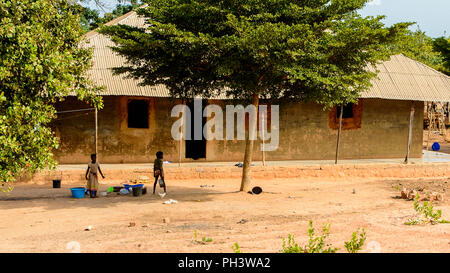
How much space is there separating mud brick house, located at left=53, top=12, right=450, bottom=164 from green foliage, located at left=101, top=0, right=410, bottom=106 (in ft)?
12.9

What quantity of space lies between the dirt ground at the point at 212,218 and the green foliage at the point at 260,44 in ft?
9.36

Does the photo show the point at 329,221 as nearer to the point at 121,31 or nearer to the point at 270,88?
the point at 270,88

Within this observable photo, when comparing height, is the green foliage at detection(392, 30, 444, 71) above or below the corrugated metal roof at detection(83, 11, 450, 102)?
above

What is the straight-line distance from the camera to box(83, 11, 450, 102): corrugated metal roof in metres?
15.5

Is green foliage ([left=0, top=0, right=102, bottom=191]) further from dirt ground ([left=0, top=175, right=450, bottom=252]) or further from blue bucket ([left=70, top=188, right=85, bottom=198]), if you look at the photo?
blue bucket ([left=70, top=188, right=85, bottom=198])

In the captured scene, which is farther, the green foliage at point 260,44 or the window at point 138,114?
the window at point 138,114

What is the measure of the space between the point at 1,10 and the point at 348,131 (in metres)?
14.4

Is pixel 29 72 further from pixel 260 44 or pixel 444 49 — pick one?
pixel 444 49

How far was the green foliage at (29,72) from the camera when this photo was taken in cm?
687

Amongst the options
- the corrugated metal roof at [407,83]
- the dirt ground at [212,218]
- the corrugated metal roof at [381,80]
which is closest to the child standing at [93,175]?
the dirt ground at [212,218]

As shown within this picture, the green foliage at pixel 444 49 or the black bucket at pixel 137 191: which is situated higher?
the green foliage at pixel 444 49

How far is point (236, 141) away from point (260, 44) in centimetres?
755

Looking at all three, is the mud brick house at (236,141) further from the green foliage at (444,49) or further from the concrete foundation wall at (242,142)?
the green foliage at (444,49)

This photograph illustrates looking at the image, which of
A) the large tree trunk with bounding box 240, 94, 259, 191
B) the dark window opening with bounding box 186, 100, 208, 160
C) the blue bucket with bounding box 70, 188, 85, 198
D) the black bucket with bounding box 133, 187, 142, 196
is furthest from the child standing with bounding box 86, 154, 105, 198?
the dark window opening with bounding box 186, 100, 208, 160
